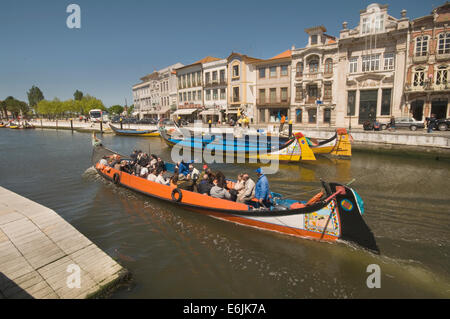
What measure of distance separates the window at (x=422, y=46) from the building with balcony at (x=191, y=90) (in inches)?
1074

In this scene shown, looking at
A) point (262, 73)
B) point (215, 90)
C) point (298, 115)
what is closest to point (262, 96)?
point (262, 73)

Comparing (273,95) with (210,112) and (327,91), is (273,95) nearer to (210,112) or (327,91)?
(327,91)

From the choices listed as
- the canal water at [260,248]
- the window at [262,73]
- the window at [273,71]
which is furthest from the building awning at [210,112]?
the canal water at [260,248]

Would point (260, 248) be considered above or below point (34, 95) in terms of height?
below

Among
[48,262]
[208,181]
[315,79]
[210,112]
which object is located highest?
[315,79]

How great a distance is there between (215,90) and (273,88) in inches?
391

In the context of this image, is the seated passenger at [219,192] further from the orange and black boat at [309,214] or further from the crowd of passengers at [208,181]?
the orange and black boat at [309,214]

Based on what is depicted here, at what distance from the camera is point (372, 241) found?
21.5ft

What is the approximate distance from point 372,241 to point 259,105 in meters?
30.7

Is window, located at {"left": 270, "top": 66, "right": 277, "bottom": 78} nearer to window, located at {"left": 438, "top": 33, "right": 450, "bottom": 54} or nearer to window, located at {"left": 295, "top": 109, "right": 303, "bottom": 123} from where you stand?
window, located at {"left": 295, "top": 109, "right": 303, "bottom": 123}

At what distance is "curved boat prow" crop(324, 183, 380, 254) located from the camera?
6.14 metres

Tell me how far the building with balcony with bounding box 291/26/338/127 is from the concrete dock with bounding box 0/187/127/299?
27093 millimetres

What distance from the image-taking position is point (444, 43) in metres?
23.2

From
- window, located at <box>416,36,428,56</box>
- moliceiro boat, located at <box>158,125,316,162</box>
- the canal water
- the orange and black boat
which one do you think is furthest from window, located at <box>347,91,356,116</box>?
the orange and black boat
